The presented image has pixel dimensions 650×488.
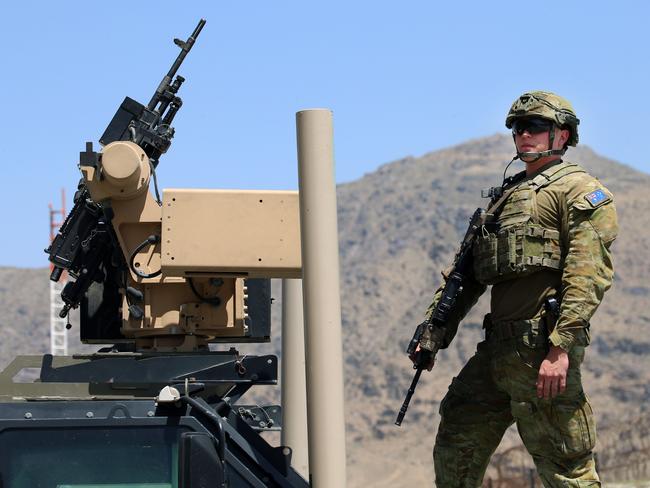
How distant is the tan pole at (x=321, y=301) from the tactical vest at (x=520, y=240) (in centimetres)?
69

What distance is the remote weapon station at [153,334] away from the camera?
5.15 metres

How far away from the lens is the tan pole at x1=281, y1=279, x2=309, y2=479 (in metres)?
7.47

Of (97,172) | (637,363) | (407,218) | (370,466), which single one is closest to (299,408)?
(97,172)

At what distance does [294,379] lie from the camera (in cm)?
753

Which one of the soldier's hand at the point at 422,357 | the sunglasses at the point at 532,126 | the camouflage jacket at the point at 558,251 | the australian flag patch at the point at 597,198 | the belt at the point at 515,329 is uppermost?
the sunglasses at the point at 532,126

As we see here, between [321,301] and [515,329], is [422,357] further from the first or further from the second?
[321,301]

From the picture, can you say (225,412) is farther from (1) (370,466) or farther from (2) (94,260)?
(1) (370,466)

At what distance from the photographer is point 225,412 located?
5.58 meters

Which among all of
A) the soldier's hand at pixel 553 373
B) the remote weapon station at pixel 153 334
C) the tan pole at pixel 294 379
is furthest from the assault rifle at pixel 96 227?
the soldier's hand at pixel 553 373

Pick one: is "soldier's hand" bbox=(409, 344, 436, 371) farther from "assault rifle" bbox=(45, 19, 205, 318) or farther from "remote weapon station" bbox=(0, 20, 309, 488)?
"assault rifle" bbox=(45, 19, 205, 318)

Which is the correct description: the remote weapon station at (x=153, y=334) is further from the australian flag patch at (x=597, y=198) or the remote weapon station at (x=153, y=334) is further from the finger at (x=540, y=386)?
the australian flag patch at (x=597, y=198)

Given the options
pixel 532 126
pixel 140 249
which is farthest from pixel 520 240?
pixel 140 249

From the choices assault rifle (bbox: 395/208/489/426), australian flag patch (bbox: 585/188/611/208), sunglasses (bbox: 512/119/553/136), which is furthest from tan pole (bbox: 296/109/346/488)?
australian flag patch (bbox: 585/188/611/208)

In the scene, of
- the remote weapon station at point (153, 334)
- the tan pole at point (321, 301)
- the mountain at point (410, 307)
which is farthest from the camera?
the mountain at point (410, 307)
